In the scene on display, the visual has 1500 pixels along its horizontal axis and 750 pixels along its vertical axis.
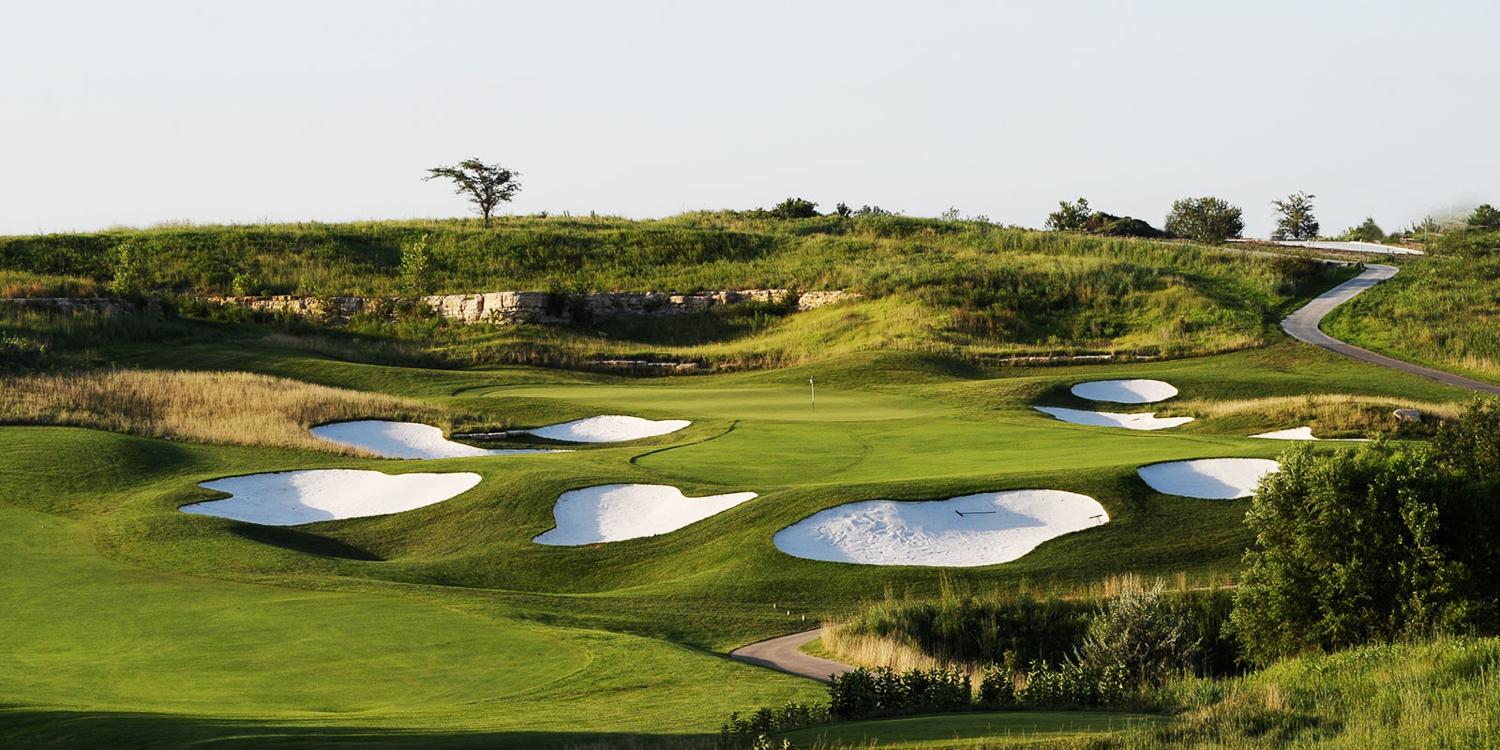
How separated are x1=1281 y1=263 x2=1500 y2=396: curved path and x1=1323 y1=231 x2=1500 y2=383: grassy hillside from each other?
0.68 meters

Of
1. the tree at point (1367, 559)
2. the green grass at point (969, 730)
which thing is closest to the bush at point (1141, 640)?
the tree at point (1367, 559)

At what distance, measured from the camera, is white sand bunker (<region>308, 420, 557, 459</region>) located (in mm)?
26766

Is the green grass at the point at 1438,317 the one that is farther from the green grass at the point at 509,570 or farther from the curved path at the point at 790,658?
the curved path at the point at 790,658

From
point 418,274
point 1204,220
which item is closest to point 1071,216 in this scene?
point 1204,220

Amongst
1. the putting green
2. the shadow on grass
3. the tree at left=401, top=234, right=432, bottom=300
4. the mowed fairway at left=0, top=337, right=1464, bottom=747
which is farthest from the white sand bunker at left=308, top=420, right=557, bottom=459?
the tree at left=401, top=234, right=432, bottom=300

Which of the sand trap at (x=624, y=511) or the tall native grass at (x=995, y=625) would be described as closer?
the tall native grass at (x=995, y=625)

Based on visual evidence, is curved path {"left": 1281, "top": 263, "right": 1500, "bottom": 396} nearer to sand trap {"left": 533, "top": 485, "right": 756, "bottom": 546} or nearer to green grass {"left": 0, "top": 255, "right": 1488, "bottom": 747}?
green grass {"left": 0, "top": 255, "right": 1488, "bottom": 747}

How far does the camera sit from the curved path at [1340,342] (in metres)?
36.1

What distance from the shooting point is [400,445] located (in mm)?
27328

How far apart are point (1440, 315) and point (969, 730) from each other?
44.0 metres

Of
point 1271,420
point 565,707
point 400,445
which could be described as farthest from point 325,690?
point 1271,420

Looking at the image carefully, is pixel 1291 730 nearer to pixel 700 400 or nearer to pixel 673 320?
pixel 700 400

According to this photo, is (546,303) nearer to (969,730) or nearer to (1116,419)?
(1116,419)

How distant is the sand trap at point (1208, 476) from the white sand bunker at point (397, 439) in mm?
13091
